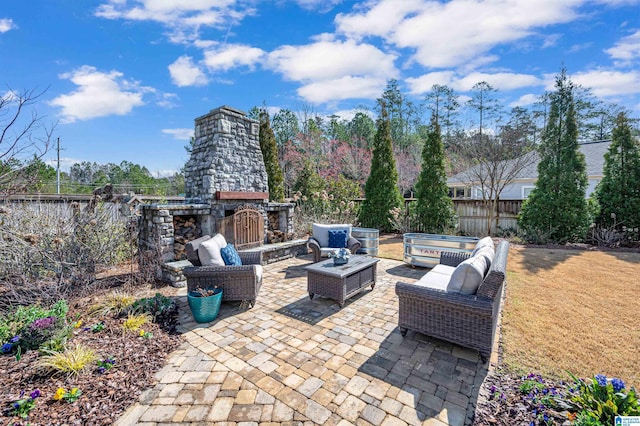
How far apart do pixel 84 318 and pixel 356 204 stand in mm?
10018

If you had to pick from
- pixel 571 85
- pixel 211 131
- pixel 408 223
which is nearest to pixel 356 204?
pixel 408 223

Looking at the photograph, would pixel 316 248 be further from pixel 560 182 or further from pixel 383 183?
pixel 560 182

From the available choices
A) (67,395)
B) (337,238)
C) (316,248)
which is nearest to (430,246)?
(337,238)

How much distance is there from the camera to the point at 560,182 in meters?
8.37

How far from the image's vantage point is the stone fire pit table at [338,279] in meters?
4.01

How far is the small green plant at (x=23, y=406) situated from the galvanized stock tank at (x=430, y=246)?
5.94 metres

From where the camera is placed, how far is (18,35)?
4.41 m

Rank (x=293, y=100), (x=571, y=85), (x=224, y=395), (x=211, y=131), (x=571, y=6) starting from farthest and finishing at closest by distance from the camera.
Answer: (x=293, y=100) < (x=571, y=85) < (x=211, y=131) < (x=571, y=6) < (x=224, y=395)

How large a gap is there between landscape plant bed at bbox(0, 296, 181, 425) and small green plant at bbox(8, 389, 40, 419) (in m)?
0.02

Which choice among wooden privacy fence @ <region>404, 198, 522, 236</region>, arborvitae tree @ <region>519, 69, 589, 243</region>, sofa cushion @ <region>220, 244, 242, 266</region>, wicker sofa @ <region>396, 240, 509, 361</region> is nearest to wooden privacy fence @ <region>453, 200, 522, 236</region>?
wooden privacy fence @ <region>404, 198, 522, 236</region>

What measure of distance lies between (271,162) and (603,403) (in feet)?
32.8

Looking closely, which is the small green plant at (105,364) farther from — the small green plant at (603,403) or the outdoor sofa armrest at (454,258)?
the outdoor sofa armrest at (454,258)

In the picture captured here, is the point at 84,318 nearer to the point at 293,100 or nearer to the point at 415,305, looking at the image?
the point at 415,305

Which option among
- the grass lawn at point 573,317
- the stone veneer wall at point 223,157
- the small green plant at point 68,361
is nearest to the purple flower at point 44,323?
the small green plant at point 68,361
